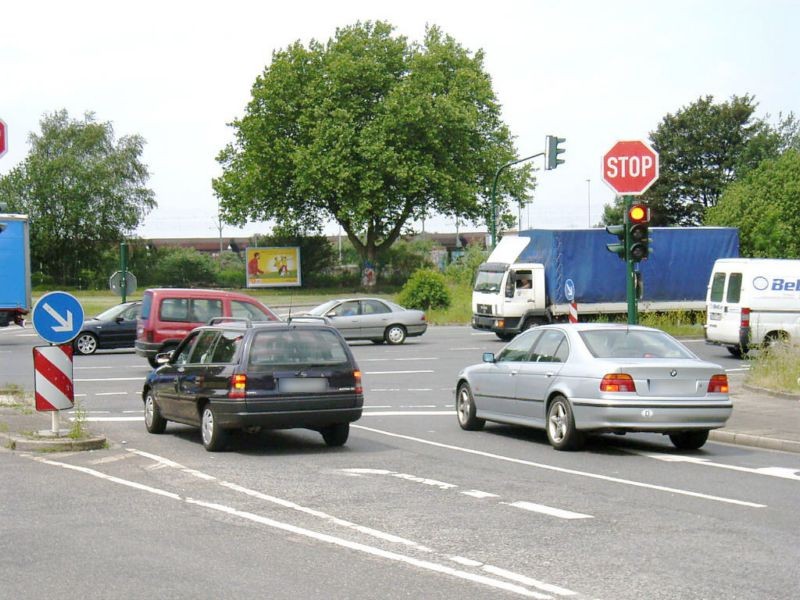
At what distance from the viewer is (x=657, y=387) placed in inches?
510

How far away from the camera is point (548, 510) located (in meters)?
9.37

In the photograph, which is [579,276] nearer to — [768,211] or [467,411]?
[467,411]

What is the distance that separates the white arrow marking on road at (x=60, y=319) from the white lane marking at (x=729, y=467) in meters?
6.84

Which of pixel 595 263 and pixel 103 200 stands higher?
pixel 103 200

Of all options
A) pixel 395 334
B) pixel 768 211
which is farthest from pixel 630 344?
pixel 768 211

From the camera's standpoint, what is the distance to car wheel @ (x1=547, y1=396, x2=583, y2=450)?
43.5 ft

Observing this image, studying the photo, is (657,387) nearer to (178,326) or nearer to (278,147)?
(178,326)

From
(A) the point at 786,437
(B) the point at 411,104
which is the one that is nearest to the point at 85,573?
(A) the point at 786,437

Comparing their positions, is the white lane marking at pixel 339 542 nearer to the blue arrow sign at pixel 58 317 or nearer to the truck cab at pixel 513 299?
the blue arrow sign at pixel 58 317

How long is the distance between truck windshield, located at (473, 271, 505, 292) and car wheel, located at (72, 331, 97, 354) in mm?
12028

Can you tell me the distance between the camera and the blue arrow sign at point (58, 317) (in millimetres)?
13758

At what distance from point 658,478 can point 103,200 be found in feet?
245

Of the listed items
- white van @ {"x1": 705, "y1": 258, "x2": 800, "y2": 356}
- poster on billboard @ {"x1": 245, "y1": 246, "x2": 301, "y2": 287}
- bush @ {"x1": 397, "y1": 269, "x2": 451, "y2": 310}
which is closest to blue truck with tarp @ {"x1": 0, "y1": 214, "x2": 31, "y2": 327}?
white van @ {"x1": 705, "y1": 258, "x2": 800, "y2": 356}

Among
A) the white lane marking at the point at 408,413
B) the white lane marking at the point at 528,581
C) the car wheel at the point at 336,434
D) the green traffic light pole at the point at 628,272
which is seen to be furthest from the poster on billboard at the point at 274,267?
the white lane marking at the point at 528,581
